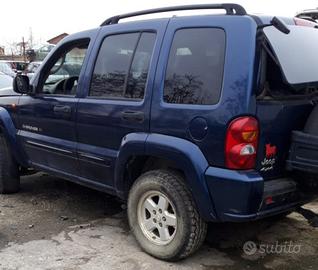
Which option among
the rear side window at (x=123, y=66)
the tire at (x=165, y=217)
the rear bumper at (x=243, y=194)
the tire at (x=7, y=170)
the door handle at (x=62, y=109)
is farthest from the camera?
the tire at (x=7, y=170)

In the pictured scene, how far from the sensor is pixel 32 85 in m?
5.04

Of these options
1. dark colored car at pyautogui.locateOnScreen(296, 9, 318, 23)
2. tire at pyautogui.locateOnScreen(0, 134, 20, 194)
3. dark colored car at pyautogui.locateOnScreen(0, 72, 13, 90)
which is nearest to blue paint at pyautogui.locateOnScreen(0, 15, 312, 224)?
tire at pyautogui.locateOnScreen(0, 134, 20, 194)

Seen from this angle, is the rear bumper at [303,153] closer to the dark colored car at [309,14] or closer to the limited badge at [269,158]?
the limited badge at [269,158]

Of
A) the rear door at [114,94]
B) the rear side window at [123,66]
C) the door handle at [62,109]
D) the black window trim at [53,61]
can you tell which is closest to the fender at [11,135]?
the black window trim at [53,61]

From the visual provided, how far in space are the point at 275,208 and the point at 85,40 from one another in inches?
94.4

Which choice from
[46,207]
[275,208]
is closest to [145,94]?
[275,208]

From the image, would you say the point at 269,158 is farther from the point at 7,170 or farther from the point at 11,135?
the point at 7,170

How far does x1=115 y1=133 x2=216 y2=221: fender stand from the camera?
340cm

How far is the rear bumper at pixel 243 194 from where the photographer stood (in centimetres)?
326

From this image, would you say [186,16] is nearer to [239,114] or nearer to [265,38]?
[265,38]

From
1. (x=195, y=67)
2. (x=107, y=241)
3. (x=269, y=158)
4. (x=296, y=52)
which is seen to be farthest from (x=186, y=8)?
(x=107, y=241)

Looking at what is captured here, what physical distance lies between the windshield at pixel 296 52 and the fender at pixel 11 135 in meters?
3.14

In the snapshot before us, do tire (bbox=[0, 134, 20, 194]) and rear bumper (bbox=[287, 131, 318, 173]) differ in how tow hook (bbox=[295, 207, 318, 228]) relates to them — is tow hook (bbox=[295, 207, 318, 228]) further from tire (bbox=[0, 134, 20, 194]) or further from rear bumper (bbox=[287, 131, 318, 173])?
tire (bbox=[0, 134, 20, 194])

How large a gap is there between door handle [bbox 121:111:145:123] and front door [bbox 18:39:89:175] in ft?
2.39
